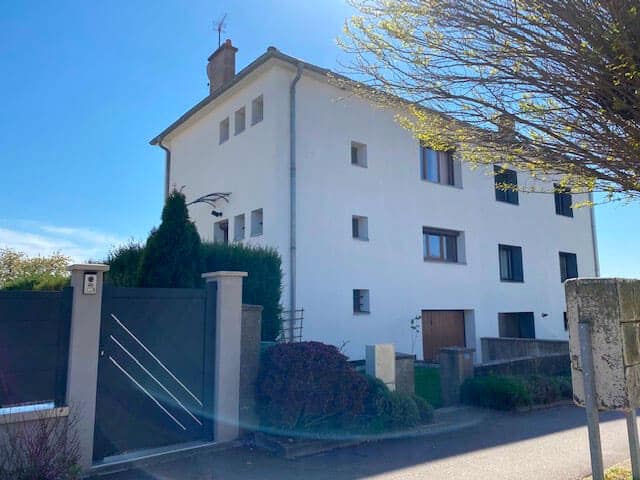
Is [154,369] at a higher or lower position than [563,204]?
lower

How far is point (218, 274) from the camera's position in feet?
21.1

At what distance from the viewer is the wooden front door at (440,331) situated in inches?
574

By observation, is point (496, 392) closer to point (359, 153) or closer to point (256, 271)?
point (256, 271)

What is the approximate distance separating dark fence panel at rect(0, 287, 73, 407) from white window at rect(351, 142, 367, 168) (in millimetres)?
9738

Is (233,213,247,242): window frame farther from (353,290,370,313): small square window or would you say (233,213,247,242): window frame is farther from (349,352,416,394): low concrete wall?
(349,352,416,394): low concrete wall

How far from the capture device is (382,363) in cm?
736

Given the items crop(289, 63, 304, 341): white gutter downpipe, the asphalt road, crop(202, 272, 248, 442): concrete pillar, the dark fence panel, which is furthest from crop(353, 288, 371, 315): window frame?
the dark fence panel

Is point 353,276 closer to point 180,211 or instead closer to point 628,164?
point 180,211

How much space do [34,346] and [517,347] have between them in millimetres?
13163

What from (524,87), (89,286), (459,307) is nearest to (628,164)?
(524,87)

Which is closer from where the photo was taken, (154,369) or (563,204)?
(154,369)

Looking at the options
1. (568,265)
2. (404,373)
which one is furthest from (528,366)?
(568,265)

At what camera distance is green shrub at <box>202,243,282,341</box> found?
9336 millimetres

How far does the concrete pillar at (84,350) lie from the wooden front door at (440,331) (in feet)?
34.9
